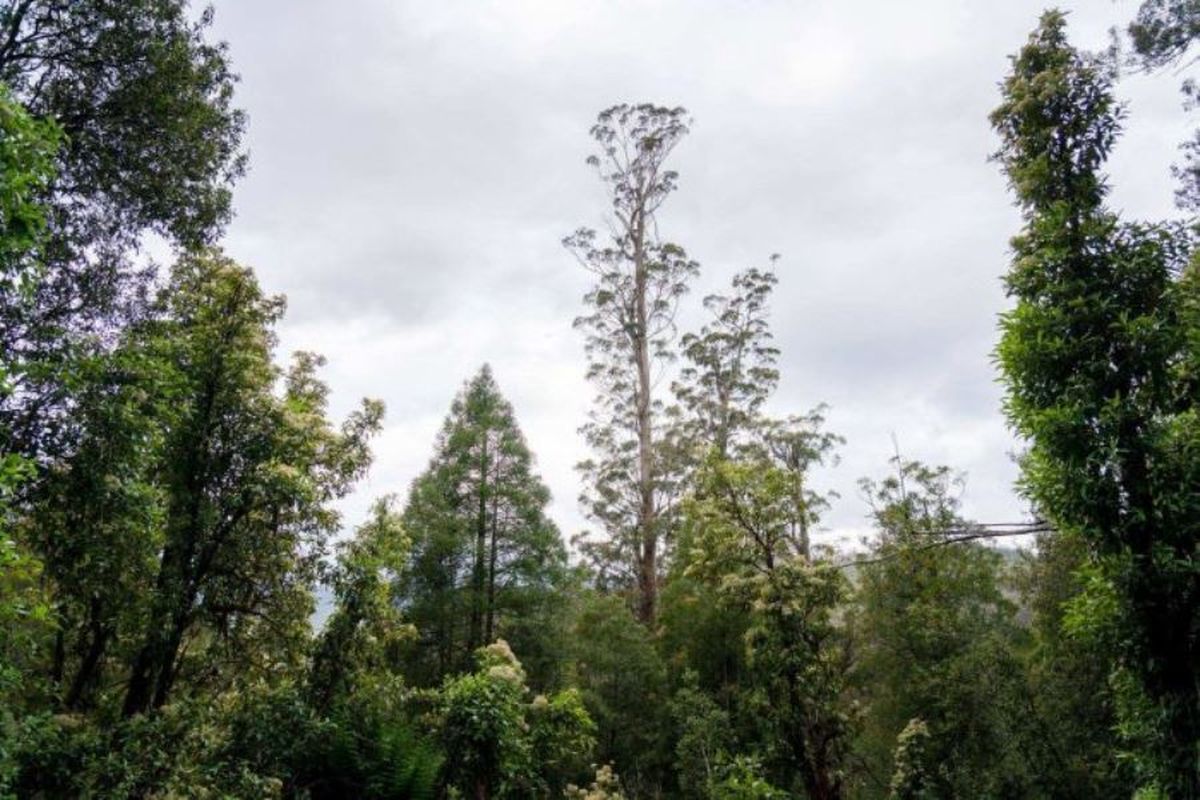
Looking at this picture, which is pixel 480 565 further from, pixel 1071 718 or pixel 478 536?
pixel 1071 718

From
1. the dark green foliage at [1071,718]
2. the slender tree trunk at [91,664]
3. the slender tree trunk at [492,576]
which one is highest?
the slender tree trunk at [492,576]

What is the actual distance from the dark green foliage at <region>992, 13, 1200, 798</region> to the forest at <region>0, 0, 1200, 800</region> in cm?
2

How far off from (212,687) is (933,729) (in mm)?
12295

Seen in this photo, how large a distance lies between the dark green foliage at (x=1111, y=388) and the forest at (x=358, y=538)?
0.08 feet

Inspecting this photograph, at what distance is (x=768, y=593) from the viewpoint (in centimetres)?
962

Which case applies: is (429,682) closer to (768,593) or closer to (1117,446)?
(768,593)

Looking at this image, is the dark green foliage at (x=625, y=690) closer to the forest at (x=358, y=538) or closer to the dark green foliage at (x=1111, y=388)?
the forest at (x=358, y=538)

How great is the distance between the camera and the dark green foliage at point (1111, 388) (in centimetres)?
539

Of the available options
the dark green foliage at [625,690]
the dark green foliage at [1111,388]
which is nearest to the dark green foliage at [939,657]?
the dark green foliage at [625,690]

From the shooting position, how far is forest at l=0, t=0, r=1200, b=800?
564 centimetres

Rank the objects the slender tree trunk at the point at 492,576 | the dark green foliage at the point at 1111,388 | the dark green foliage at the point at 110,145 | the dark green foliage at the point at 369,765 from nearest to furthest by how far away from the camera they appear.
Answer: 1. the dark green foliage at the point at 1111,388
2. the dark green foliage at the point at 110,145
3. the dark green foliage at the point at 369,765
4. the slender tree trunk at the point at 492,576

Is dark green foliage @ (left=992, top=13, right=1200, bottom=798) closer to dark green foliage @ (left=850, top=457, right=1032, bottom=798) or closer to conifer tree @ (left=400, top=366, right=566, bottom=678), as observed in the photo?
dark green foliage @ (left=850, top=457, right=1032, bottom=798)

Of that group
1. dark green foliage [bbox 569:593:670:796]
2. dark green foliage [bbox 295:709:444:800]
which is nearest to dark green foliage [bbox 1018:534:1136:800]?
dark green foliage [bbox 569:593:670:796]

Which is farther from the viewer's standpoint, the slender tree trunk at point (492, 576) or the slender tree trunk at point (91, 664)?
the slender tree trunk at point (492, 576)
